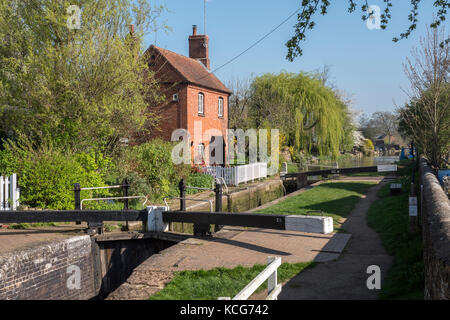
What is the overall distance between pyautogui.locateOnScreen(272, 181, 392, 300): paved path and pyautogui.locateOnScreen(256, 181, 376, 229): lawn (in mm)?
2250

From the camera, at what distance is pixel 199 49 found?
98.3 feet

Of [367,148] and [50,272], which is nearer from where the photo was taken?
[50,272]

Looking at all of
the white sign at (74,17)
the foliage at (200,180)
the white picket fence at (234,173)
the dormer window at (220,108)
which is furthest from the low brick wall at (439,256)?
the dormer window at (220,108)

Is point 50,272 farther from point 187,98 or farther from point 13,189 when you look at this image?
point 187,98

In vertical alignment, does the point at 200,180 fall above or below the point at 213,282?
above

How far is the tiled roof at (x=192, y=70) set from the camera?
25.0 m

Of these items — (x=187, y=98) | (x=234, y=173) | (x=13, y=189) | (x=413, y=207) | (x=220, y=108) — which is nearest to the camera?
(x=413, y=207)

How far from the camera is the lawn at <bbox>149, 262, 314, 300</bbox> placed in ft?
20.6

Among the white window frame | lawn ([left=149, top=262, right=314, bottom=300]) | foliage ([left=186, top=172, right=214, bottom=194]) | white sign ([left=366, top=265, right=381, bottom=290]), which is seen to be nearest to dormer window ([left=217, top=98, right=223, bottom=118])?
the white window frame

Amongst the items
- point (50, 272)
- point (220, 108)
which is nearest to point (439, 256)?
point (50, 272)

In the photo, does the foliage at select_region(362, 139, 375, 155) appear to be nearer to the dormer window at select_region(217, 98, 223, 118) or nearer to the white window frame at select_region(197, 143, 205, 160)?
the dormer window at select_region(217, 98, 223, 118)

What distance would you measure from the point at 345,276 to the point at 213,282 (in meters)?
2.30

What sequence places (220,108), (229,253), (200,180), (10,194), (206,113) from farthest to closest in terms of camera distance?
(220,108), (206,113), (200,180), (10,194), (229,253)
